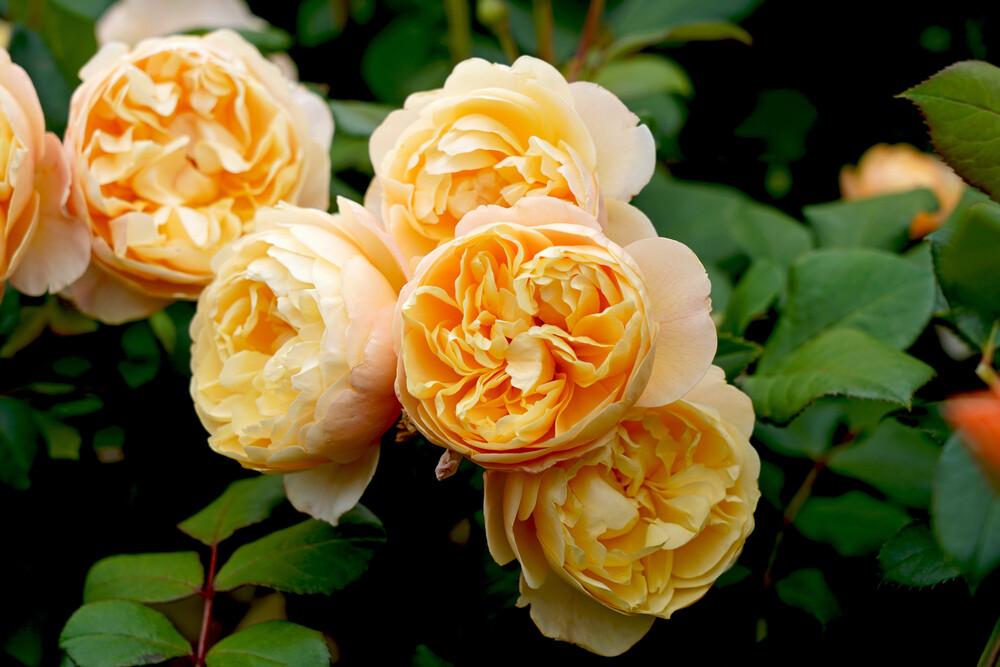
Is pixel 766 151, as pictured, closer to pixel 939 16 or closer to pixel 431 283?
pixel 939 16

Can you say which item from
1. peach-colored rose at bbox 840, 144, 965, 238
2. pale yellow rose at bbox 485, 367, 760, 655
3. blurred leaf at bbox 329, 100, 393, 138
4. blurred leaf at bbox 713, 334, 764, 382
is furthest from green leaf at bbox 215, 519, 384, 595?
peach-colored rose at bbox 840, 144, 965, 238

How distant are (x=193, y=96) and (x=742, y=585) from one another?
539 mm

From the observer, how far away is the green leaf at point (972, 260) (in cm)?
47

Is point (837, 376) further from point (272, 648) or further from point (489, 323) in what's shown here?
point (272, 648)

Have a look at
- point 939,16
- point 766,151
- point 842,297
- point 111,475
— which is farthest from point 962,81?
point 939,16

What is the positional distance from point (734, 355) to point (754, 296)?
6.5 inches

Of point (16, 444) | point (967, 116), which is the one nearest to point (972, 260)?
point (967, 116)

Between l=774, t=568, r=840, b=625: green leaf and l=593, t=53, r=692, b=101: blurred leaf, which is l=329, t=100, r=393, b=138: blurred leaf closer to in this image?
l=593, t=53, r=692, b=101: blurred leaf

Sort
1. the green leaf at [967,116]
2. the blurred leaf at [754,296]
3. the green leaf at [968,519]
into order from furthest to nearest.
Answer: the blurred leaf at [754,296] → the green leaf at [967,116] → the green leaf at [968,519]

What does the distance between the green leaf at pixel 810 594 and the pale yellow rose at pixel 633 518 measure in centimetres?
19

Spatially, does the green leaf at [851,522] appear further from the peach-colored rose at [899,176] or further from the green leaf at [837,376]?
the peach-colored rose at [899,176]

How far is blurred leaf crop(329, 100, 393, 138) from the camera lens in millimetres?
744

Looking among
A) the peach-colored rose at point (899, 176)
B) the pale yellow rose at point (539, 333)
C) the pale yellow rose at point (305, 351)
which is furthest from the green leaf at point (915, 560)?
the peach-colored rose at point (899, 176)

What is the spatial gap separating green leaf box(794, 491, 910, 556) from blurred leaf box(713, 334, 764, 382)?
0.20 m
